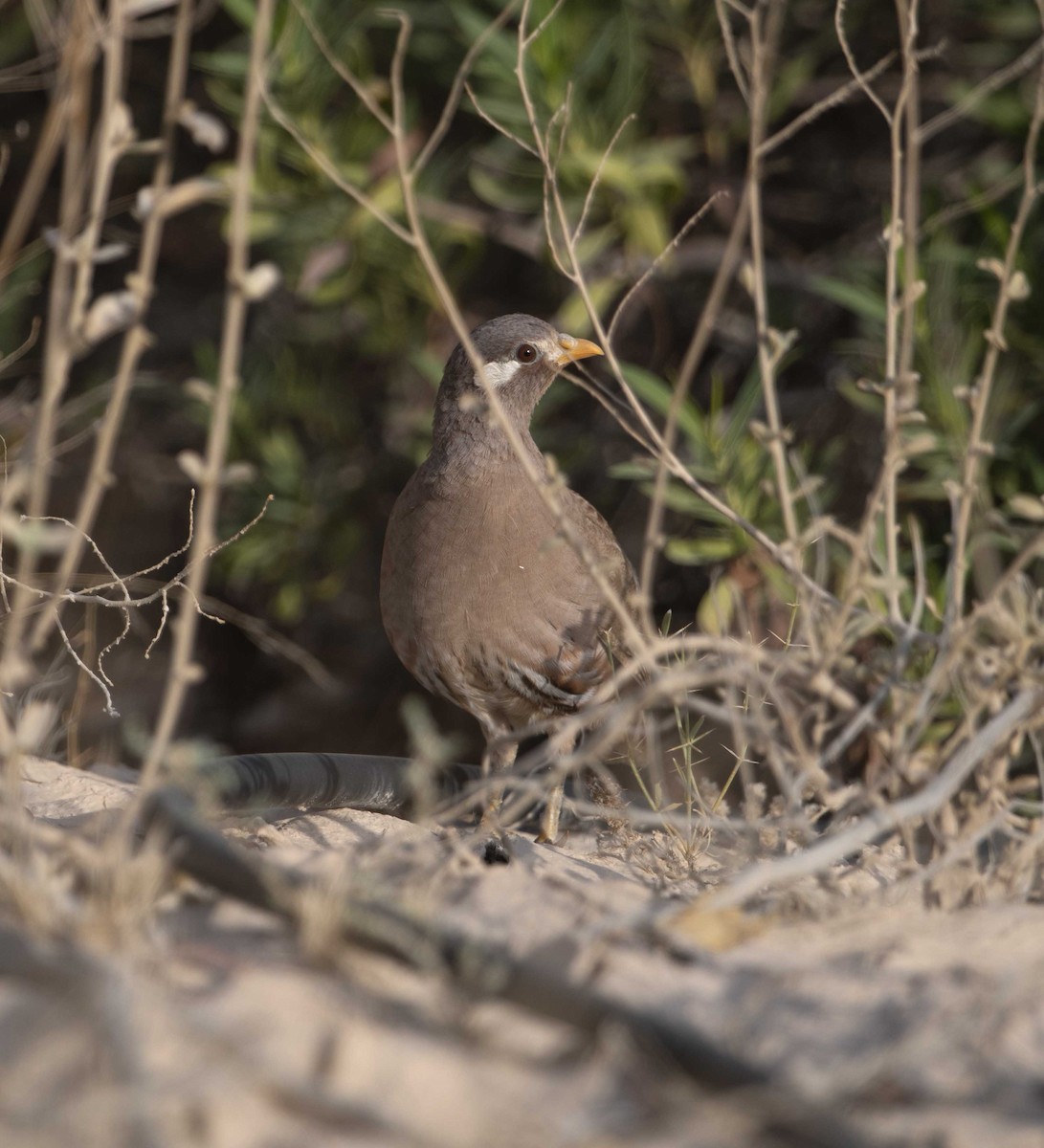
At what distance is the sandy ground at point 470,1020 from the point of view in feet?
Answer: 5.85

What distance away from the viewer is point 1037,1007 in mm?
2283

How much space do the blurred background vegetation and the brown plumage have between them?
89 centimetres

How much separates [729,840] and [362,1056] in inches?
84.7

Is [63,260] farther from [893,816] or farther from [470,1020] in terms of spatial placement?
[893,816]

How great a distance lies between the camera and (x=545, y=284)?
7441mm

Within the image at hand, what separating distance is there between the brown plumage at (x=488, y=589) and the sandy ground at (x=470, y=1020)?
5.31ft

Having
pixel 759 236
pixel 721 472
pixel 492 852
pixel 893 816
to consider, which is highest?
pixel 759 236

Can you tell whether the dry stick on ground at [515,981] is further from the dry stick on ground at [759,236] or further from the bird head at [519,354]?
the bird head at [519,354]

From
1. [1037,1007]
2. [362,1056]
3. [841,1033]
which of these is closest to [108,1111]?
[362,1056]

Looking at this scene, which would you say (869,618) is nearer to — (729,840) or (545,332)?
(729,840)

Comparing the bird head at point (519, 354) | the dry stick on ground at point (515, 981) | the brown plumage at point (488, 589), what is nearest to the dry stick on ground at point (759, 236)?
the brown plumage at point (488, 589)

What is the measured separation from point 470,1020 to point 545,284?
19.2ft

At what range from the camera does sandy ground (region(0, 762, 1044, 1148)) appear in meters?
1.78

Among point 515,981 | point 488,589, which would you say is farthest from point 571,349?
point 515,981
